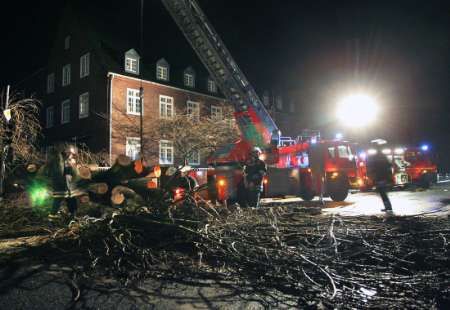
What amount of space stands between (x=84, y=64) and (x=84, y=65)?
78 millimetres

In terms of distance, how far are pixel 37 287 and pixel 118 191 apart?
490cm

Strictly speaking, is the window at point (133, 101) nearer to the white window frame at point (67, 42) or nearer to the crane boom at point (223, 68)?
the white window frame at point (67, 42)

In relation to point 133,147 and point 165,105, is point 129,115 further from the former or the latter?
point 165,105

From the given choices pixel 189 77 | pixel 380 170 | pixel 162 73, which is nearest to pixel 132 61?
pixel 162 73

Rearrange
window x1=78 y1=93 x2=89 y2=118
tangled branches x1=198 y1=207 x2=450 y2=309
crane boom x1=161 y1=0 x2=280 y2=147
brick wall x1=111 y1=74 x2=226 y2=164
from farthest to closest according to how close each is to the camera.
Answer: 1. window x1=78 y1=93 x2=89 y2=118
2. brick wall x1=111 y1=74 x2=226 y2=164
3. crane boom x1=161 y1=0 x2=280 y2=147
4. tangled branches x1=198 y1=207 x2=450 y2=309

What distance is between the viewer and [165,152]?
24938 mm

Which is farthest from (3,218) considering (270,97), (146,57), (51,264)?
(270,97)

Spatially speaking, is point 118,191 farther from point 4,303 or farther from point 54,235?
point 4,303

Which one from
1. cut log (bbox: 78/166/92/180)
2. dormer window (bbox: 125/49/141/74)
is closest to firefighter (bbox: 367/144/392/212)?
cut log (bbox: 78/166/92/180)

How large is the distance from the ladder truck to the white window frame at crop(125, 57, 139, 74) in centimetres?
1306

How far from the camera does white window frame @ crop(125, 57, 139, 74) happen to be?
2495 cm

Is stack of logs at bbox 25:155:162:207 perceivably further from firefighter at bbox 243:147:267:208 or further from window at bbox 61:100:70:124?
window at bbox 61:100:70:124

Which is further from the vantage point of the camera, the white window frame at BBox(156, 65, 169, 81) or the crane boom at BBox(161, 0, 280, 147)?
the white window frame at BBox(156, 65, 169, 81)

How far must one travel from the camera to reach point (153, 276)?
14.0ft
